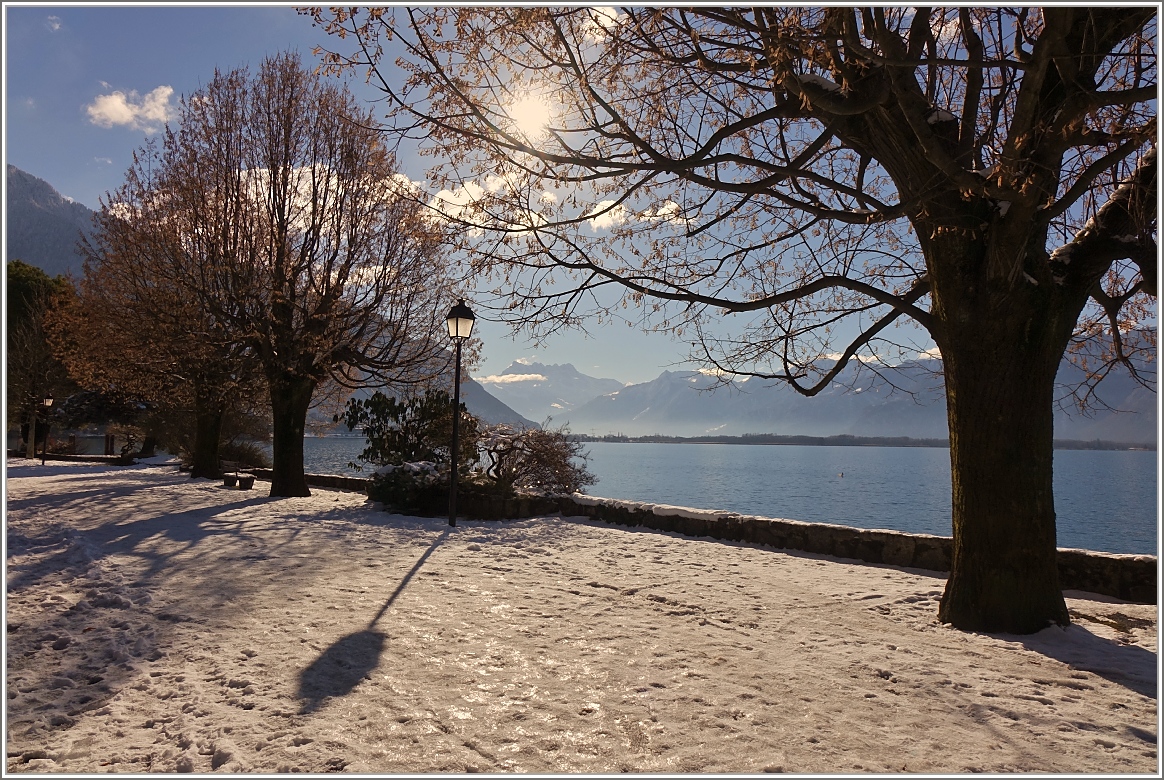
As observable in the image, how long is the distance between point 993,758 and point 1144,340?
6137 millimetres

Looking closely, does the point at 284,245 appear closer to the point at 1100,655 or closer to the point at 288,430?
the point at 288,430

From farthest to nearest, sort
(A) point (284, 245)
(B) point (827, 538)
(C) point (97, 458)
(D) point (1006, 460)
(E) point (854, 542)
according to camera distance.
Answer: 1. (C) point (97, 458)
2. (A) point (284, 245)
3. (B) point (827, 538)
4. (E) point (854, 542)
5. (D) point (1006, 460)

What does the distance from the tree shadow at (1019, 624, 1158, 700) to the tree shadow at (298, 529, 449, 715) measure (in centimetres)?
468

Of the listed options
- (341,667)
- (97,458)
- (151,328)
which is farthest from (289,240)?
(97,458)

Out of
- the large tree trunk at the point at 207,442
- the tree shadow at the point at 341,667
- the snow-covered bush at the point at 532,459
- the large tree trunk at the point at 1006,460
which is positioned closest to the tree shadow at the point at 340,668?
the tree shadow at the point at 341,667

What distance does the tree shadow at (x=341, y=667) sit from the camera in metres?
3.40

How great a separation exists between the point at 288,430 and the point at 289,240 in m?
4.27

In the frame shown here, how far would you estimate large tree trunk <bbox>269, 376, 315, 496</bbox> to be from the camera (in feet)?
45.0

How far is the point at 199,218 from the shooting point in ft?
42.9

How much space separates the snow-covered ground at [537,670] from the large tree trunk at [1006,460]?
10.7 inches

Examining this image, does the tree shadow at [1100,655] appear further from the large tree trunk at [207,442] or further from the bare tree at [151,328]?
the large tree trunk at [207,442]

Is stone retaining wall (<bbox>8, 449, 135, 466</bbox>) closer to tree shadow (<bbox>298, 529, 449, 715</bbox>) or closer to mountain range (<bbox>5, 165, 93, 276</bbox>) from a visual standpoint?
tree shadow (<bbox>298, 529, 449, 715</bbox>)

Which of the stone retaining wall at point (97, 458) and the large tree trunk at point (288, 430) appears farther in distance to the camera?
the stone retaining wall at point (97, 458)

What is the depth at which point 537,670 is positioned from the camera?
3.85 meters
